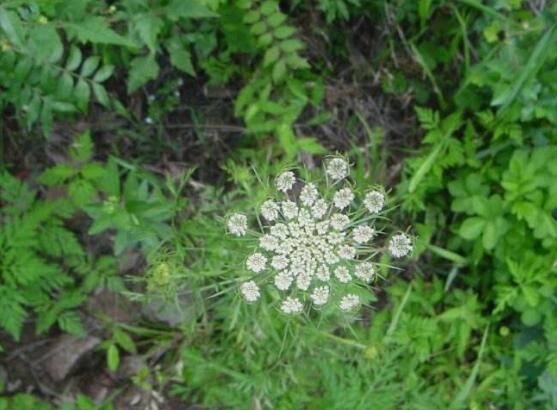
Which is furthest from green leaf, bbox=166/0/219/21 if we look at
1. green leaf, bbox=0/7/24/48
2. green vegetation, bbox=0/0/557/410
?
green leaf, bbox=0/7/24/48

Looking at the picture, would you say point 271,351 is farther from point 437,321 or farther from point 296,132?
point 296,132

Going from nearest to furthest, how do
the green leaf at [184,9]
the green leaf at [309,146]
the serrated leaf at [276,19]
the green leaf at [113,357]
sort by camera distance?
the green leaf at [184,9], the serrated leaf at [276,19], the green leaf at [309,146], the green leaf at [113,357]

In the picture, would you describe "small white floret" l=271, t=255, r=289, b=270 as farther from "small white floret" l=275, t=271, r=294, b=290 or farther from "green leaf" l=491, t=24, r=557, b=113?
"green leaf" l=491, t=24, r=557, b=113

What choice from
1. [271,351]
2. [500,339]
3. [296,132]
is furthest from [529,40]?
[271,351]

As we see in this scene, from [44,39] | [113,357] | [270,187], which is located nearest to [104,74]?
[44,39]

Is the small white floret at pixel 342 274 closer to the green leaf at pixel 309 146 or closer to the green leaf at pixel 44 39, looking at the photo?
the green leaf at pixel 309 146

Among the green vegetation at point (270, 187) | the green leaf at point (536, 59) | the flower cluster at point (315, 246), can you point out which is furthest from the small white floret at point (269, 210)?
the green leaf at point (536, 59)
